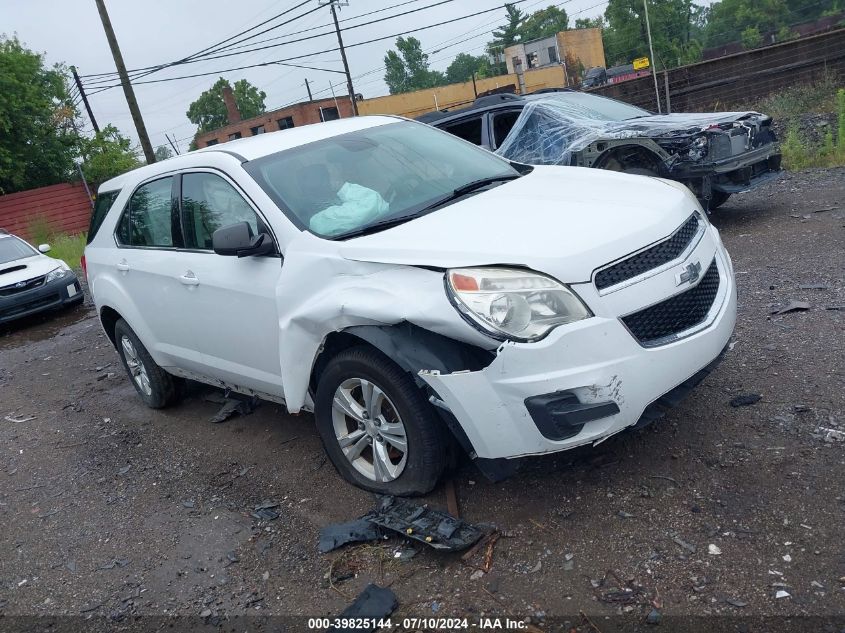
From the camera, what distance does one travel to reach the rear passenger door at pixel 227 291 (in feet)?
12.8

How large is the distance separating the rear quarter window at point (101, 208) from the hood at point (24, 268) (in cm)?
615

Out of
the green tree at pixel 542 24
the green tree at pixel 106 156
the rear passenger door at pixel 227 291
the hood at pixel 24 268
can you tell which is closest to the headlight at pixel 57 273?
the hood at pixel 24 268

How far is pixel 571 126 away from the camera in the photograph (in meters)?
8.15

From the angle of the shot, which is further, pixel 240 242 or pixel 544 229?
pixel 240 242

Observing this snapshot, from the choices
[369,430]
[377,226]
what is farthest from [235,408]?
[377,226]

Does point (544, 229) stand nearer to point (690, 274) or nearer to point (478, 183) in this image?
point (690, 274)

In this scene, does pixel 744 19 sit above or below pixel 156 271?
above

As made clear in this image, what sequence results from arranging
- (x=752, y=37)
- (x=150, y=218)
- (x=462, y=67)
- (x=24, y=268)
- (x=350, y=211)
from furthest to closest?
(x=462, y=67) < (x=752, y=37) < (x=24, y=268) < (x=150, y=218) < (x=350, y=211)

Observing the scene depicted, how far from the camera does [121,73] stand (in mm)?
19719

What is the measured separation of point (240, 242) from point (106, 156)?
3006cm

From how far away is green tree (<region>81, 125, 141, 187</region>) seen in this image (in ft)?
99.7

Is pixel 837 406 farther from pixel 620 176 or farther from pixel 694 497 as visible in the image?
pixel 620 176

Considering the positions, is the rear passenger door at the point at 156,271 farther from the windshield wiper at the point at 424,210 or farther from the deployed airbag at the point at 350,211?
the windshield wiper at the point at 424,210

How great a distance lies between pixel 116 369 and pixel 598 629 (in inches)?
248
